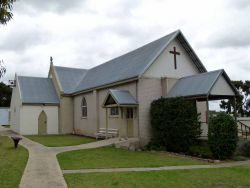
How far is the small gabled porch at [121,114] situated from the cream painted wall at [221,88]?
5.30 meters

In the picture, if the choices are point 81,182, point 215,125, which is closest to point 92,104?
point 215,125

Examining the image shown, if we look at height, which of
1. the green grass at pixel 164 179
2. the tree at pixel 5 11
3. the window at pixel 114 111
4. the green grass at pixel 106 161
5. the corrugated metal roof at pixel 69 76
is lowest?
the green grass at pixel 164 179

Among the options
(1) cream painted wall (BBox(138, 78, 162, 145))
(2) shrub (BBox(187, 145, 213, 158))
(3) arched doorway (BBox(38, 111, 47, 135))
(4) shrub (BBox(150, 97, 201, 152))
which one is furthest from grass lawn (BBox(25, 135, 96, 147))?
(2) shrub (BBox(187, 145, 213, 158))

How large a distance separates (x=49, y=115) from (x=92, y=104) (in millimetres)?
7279

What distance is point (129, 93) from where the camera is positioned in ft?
76.7

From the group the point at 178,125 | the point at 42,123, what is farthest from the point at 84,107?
the point at 178,125

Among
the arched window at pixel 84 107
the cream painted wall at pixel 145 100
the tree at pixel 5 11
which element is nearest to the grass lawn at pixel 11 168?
the tree at pixel 5 11

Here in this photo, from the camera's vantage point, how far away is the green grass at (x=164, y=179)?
10.2 m

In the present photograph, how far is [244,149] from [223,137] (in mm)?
2639

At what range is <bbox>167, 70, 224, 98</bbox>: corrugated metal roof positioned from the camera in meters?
19.8

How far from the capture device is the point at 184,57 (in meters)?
25.0

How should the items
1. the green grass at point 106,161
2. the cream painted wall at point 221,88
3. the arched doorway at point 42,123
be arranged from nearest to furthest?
the green grass at point 106,161
the cream painted wall at point 221,88
the arched doorway at point 42,123

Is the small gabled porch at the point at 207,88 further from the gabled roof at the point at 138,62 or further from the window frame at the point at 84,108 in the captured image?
the window frame at the point at 84,108

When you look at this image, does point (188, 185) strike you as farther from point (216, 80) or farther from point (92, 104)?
point (92, 104)
